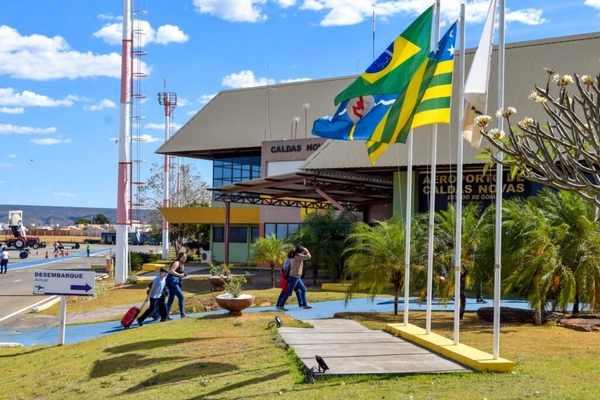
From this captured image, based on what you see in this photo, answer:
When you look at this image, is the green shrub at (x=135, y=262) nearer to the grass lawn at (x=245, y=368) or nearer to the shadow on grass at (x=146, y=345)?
the grass lawn at (x=245, y=368)

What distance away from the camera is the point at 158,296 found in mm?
17156

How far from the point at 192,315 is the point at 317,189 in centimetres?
1364

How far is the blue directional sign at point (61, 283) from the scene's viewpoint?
15875mm

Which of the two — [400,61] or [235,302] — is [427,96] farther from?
[235,302]

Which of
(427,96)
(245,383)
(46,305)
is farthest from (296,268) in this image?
(46,305)

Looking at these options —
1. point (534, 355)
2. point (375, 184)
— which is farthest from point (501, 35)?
point (375, 184)

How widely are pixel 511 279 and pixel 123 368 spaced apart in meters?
8.28

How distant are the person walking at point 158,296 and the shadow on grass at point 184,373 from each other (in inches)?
275

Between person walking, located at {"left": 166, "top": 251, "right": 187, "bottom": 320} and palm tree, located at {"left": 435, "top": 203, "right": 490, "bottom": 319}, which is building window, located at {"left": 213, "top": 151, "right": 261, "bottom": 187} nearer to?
person walking, located at {"left": 166, "top": 251, "right": 187, "bottom": 320}

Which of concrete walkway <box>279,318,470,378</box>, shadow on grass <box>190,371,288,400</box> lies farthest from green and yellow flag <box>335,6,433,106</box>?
shadow on grass <box>190,371,288,400</box>

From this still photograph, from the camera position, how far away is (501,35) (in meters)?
9.74

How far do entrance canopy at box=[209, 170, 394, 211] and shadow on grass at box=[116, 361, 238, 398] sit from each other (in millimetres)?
19935

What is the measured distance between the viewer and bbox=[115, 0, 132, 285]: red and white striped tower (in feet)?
119

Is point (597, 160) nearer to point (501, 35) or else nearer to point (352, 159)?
point (501, 35)
